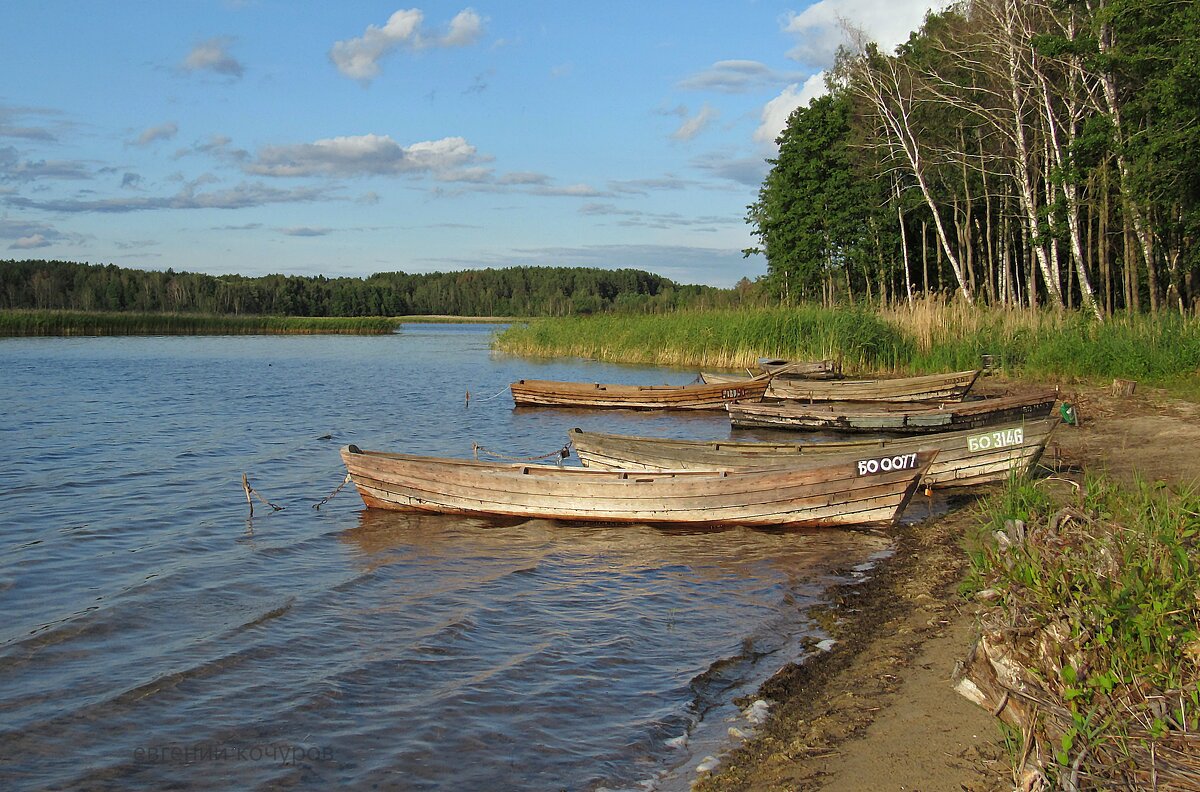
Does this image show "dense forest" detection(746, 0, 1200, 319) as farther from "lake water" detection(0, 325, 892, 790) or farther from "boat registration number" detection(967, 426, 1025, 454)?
"lake water" detection(0, 325, 892, 790)

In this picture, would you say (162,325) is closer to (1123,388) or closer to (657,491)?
(1123,388)

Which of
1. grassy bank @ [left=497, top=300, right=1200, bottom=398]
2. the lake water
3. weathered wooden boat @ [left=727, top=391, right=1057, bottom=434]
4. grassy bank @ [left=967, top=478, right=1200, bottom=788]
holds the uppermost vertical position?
grassy bank @ [left=497, top=300, right=1200, bottom=398]

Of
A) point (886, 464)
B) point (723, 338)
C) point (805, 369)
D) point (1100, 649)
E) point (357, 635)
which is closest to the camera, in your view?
point (1100, 649)

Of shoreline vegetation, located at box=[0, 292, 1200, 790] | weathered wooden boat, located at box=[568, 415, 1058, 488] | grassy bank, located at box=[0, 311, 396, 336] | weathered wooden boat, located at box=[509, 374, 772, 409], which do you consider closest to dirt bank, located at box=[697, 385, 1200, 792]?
shoreline vegetation, located at box=[0, 292, 1200, 790]

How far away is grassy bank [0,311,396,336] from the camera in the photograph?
64062 millimetres

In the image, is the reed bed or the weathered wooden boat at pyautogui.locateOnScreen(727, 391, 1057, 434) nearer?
the weathered wooden boat at pyautogui.locateOnScreen(727, 391, 1057, 434)

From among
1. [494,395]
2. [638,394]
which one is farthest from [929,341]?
[494,395]

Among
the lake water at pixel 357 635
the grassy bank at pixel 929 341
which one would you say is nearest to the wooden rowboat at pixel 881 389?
the grassy bank at pixel 929 341

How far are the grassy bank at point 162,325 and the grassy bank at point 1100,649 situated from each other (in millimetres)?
70816

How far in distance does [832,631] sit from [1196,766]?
3585mm

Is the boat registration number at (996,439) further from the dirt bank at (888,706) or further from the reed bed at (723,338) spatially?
the reed bed at (723,338)

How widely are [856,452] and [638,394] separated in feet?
39.8

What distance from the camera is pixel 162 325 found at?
7050 cm

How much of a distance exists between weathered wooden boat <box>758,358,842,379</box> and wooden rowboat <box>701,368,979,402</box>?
2.14m
